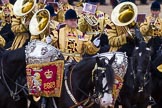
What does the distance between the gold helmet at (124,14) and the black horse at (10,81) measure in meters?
2.13

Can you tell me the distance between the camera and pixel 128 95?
37.8ft

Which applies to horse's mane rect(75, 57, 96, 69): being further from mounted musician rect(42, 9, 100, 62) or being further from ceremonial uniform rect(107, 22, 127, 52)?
ceremonial uniform rect(107, 22, 127, 52)

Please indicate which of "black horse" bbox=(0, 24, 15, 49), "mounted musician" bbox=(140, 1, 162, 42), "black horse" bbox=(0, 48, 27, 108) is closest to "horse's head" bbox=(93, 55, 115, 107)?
"black horse" bbox=(0, 48, 27, 108)

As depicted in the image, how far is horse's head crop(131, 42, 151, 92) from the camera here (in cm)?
1120

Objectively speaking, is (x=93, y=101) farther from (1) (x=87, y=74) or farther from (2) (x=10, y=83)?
(2) (x=10, y=83)

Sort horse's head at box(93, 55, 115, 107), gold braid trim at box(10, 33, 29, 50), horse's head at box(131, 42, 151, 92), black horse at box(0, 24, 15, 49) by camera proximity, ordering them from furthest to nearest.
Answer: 1. black horse at box(0, 24, 15, 49)
2. gold braid trim at box(10, 33, 29, 50)
3. horse's head at box(131, 42, 151, 92)
4. horse's head at box(93, 55, 115, 107)

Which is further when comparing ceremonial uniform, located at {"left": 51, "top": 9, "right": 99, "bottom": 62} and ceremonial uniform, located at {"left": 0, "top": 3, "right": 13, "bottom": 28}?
ceremonial uniform, located at {"left": 0, "top": 3, "right": 13, "bottom": 28}

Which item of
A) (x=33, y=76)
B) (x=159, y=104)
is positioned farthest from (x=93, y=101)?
(x=159, y=104)

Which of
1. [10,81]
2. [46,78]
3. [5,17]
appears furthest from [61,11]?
[46,78]

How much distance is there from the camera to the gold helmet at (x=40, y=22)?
11539mm

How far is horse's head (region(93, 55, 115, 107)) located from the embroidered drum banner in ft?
2.64

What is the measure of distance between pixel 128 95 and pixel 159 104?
57.1 inches

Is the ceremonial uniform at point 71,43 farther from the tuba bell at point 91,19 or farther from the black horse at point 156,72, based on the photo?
the tuba bell at point 91,19

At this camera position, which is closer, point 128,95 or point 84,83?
point 84,83
